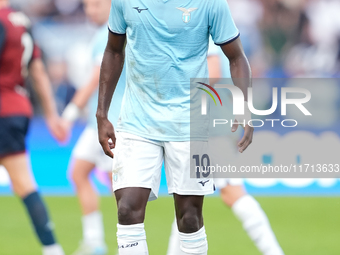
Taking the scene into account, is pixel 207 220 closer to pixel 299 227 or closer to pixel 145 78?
pixel 299 227

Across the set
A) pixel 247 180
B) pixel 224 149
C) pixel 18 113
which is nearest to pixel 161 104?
pixel 224 149

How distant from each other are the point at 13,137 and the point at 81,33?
1014 cm

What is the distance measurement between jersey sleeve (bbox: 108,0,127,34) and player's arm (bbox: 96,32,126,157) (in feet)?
0.13

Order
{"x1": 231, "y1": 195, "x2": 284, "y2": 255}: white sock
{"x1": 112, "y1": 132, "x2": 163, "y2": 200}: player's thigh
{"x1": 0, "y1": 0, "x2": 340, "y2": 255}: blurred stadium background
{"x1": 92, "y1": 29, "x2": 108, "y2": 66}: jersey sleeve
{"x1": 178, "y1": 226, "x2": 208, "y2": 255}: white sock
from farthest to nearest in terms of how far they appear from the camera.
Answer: {"x1": 0, "y1": 0, "x2": 340, "y2": 255}: blurred stadium background, {"x1": 92, "y1": 29, "x2": 108, "y2": 66}: jersey sleeve, {"x1": 231, "y1": 195, "x2": 284, "y2": 255}: white sock, {"x1": 178, "y1": 226, "x2": 208, "y2": 255}: white sock, {"x1": 112, "y1": 132, "x2": 163, "y2": 200}: player's thigh

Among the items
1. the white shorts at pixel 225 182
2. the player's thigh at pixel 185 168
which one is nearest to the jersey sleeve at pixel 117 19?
the player's thigh at pixel 185 168

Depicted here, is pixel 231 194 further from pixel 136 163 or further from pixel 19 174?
pixel 19 174

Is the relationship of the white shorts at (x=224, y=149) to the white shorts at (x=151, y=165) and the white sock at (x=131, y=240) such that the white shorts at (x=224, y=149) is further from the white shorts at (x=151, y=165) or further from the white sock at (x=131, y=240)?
the white sock at (x=131, y=240)

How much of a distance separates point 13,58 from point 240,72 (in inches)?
93.6

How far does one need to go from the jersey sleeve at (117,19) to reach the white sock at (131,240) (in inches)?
45.9

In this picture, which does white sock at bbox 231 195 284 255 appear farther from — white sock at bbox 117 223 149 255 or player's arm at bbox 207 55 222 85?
white sock at bbox 117 223 149 255

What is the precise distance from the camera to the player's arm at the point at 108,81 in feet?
12.5

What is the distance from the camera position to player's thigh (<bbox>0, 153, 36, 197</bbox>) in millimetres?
5129

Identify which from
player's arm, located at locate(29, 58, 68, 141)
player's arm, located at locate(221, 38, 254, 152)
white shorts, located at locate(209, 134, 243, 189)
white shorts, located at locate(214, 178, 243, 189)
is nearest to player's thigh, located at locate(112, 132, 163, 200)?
player's arm, located at locate(221, 38, 254, 152)

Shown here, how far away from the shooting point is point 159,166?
3.75 meters
